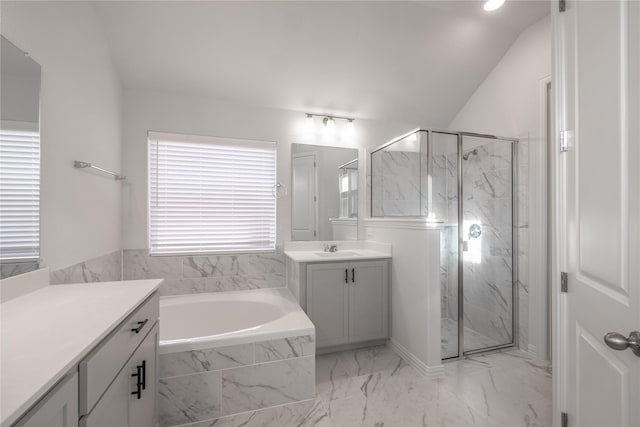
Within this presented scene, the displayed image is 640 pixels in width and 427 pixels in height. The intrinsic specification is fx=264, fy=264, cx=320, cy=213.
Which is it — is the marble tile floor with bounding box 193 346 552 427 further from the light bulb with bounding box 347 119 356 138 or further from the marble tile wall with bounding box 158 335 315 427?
the light bulb with bounding box 347 119 356 138

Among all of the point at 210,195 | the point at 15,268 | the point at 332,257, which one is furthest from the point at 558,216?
the point at 210,195

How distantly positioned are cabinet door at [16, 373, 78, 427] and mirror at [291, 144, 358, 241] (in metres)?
2.26

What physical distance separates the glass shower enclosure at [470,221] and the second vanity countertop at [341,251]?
1.50 feet

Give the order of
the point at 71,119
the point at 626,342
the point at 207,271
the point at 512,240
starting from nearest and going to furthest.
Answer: the point at 626,342
the point at 71,119
the point at 512,240
the point at 207,271

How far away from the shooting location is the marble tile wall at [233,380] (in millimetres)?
1603

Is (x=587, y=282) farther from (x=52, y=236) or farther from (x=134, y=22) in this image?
(x=134, y=22)

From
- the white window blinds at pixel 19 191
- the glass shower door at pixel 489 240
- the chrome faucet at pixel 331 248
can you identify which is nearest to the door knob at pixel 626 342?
the glass shower door at pixel 489 240

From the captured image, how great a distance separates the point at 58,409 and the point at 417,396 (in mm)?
1971

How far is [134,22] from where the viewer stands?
2004 mm

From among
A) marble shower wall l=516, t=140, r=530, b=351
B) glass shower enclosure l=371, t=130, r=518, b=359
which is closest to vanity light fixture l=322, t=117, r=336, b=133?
glass shower enclosure l=371, t=130, r=518, b=359

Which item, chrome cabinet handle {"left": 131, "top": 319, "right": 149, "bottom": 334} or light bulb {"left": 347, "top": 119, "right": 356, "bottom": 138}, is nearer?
chrome cabinet handle {"left": 131, "top": 319, "right": 149, "bottom": 334}

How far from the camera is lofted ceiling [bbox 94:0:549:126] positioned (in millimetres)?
2051

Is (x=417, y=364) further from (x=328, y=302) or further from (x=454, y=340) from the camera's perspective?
(x=328, y=302)

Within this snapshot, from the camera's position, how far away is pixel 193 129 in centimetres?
265
